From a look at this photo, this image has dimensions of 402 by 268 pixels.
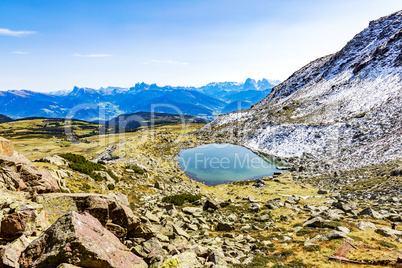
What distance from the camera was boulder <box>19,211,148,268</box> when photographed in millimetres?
8148

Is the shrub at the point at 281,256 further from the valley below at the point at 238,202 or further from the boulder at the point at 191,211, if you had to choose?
the boulder at the point at 191,211

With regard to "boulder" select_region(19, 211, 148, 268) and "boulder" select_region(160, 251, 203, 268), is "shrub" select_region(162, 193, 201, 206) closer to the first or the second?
"boulder" select_region(160, 251, 203, 268)

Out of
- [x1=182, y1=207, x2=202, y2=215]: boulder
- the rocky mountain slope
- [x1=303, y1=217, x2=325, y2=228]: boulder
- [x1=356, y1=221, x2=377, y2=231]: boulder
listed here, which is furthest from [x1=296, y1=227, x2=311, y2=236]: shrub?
the rocky mountain slope

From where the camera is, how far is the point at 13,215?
9.91m

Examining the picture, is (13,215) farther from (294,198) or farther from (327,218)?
(294,198)

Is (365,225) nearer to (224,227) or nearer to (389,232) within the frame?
(389,232)

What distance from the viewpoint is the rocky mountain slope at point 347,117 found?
50531 mm

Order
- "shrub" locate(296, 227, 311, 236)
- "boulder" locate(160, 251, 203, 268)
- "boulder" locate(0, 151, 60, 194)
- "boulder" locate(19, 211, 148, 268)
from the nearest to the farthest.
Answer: "boulder" locate(19, 211, 148, 268) → "boulder" locate(160, 251, 203, 268) → "boulder" locate(0, 151, 60, 194) → "shrub" locate(296, 227, 311, 236)

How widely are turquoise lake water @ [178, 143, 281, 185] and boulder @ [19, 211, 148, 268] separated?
42.0 metres

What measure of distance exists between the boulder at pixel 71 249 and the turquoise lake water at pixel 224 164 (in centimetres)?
4197

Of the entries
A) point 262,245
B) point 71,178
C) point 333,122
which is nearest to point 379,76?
point 333,122

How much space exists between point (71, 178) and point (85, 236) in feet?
55.6

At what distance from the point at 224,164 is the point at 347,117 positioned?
4449 centimetres

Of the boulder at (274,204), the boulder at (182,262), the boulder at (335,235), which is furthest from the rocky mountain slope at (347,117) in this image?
the boulder at (182,262)
